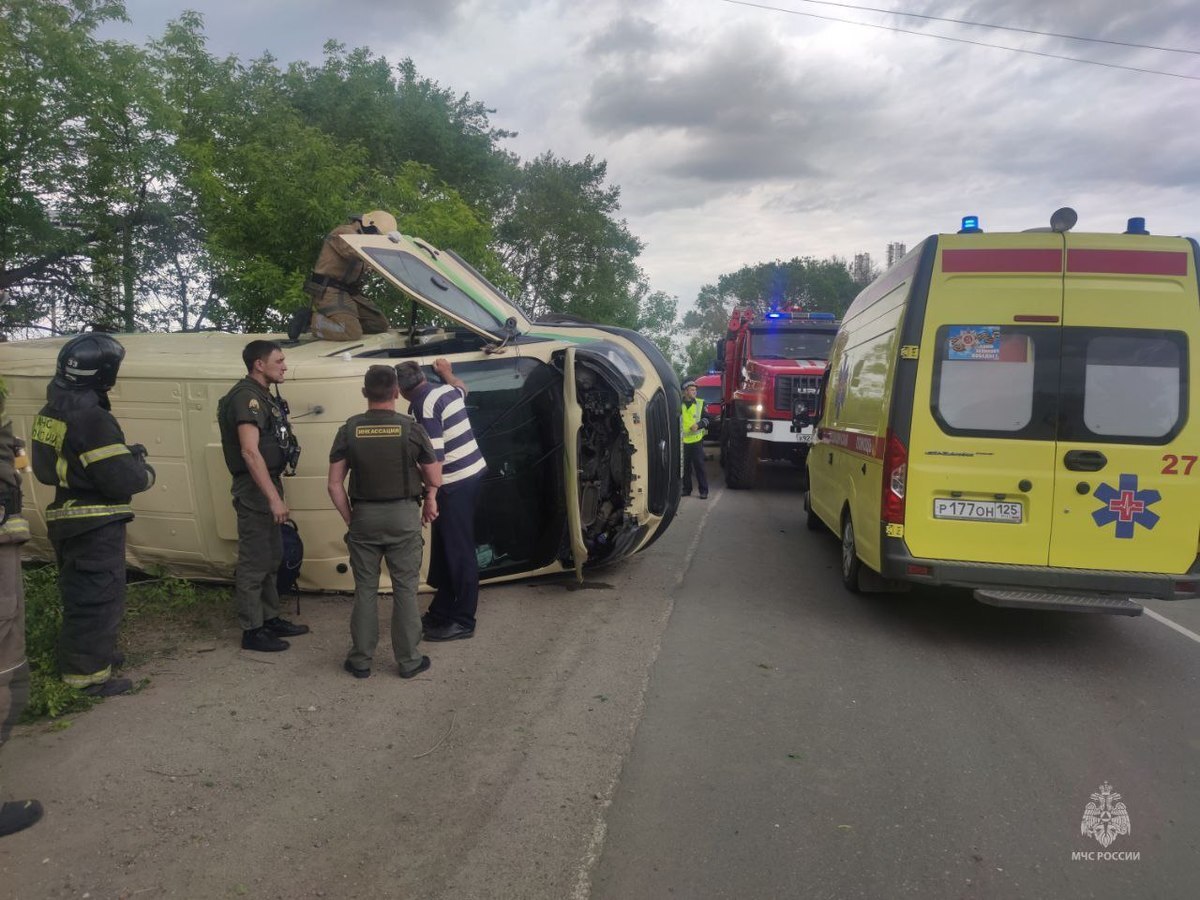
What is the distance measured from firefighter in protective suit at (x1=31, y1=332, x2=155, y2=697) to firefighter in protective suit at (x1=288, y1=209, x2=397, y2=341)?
2337 millimetres

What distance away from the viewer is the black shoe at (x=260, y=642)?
4828mm

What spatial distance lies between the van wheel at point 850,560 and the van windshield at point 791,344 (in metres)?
7.31

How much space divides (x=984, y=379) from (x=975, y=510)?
82cm

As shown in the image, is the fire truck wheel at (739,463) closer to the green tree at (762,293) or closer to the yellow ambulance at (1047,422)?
the yellow ambulance at (1047,422)

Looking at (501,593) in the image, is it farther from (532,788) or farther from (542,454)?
(532,788)

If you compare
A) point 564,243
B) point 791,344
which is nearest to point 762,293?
point 564,243

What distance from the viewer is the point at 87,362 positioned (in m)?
3.98

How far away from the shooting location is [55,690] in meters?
3.95

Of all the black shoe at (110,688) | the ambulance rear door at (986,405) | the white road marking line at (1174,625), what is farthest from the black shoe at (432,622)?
the white road marking line at (1174,625)

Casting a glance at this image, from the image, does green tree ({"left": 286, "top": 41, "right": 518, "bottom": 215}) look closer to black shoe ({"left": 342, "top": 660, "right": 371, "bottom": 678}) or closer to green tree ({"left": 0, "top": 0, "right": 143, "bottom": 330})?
green tree ({"left": 0, "top": 0, "right": 143, "bottom": 330})

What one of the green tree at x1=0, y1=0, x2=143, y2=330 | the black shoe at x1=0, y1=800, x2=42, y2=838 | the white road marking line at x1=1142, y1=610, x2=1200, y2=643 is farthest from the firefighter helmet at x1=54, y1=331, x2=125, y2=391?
the green tree at x1=0, y1=0, x2=143, y2=330

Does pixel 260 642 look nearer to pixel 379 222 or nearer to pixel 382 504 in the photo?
pixel 382 504

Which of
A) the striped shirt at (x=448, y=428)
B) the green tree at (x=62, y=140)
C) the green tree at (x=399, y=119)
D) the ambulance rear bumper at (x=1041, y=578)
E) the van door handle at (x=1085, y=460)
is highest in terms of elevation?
the green tree at (x=399, y=119)

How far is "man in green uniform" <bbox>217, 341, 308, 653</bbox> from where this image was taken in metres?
4.59
